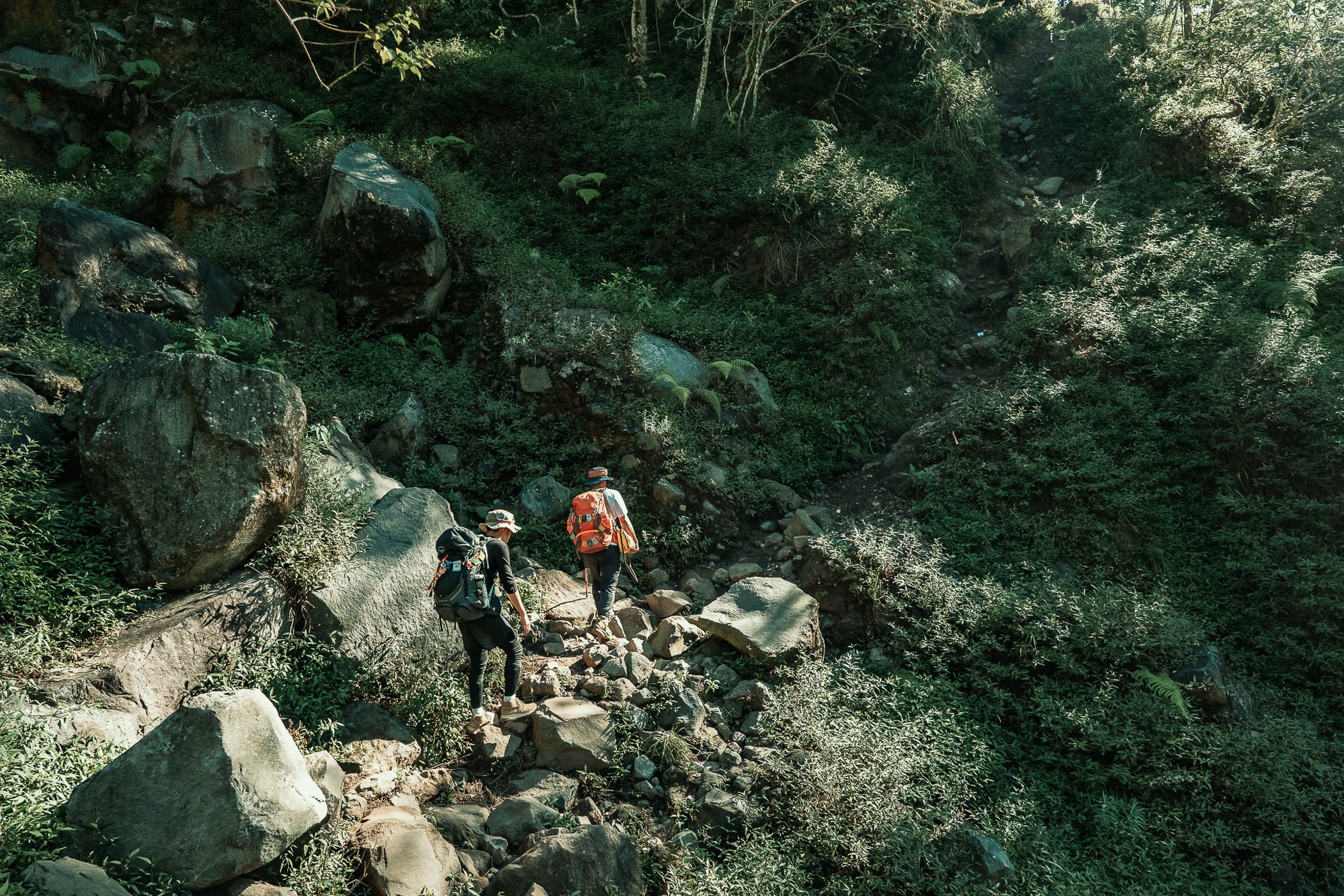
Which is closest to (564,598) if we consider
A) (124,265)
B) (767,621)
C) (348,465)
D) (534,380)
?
(767,621)

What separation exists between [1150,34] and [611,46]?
1304 cm

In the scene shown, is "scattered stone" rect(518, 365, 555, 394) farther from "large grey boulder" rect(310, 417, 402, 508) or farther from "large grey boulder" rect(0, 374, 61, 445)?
"large grey boulder" rect(0, 374, 61, 445)

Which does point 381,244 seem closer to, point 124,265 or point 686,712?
point 124,265

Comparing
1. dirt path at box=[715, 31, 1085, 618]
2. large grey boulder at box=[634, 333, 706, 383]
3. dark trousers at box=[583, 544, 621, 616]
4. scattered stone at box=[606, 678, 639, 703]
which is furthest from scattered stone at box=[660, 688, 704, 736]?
large grey boulder at box=[634, 333, 706, 383]

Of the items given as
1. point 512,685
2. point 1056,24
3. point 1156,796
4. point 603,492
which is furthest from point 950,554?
point 1056,24

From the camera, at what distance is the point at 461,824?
543 cm

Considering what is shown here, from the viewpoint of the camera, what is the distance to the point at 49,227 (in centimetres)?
939

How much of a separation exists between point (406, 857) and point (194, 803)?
1.34m

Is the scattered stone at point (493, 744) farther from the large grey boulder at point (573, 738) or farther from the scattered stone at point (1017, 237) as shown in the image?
the scattered stone at point (1017, 237)

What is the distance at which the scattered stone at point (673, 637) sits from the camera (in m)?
7.84

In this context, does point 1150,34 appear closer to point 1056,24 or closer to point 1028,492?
point 1056,24

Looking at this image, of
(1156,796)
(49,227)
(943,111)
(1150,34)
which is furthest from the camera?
(1150,34)

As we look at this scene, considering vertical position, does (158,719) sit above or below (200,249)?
below

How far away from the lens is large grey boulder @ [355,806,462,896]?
4715 mm
